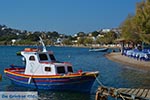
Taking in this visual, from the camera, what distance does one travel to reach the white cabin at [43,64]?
98.6 feet

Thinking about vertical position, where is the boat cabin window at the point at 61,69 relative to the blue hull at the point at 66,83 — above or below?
above

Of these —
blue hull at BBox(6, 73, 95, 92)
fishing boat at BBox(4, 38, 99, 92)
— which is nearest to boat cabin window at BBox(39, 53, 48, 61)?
fishing boat at BBox(4, 38, 99, 92)

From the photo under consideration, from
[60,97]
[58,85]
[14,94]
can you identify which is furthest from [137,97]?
[58,85]

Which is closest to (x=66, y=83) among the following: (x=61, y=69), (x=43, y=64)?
(x=61, y=69)

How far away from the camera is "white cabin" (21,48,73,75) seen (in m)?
30.1

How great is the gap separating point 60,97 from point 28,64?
5921 millimetres

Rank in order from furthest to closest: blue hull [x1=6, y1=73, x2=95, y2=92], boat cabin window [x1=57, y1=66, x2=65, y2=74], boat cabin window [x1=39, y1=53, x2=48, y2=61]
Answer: boat cabin window [x1=39, y1=53, x2=48, y2=61]
boat cabin window [x1=57, y1=66, x2=65, y2=74]
blue hull [x1=6, y1=73, x2=95, y2=92]

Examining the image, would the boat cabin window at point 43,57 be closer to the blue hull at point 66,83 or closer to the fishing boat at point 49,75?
the fishing boat at point 49,75

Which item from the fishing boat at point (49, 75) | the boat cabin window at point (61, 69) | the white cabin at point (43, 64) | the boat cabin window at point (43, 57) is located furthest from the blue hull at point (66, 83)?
the boat cabin window at point (43, 57)

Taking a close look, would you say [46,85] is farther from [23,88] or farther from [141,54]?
[141,54]

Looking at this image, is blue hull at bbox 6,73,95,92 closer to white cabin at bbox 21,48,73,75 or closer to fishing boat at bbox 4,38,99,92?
fishing boat at bbox 4,38,99,92

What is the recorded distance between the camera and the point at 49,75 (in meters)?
29.8

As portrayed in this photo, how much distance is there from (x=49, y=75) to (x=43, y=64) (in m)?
1.38

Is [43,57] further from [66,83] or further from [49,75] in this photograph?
[66,83]
